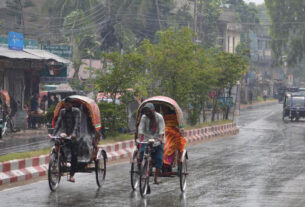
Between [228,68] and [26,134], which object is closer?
[26,134]

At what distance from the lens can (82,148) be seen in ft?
44.6

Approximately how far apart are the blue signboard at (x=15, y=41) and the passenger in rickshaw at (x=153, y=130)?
23043 millimetres

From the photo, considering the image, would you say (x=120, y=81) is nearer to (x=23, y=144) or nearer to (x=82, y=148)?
(x=23, y=144)

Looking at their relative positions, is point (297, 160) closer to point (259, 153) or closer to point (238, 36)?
point (259, 153)

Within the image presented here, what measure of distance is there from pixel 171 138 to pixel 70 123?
89.0 inches

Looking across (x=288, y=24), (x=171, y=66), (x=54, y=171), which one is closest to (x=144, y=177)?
(x=54, y=171)

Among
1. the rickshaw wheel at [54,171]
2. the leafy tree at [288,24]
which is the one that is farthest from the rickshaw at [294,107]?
the rickshaw wheel at [54,171]

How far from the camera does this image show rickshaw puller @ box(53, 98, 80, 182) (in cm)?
1333

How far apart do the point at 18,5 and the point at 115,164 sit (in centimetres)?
4054

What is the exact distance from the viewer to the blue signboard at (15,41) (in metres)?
34.7

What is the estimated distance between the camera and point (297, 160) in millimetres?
21094

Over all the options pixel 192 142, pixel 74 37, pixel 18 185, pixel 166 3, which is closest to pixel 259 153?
pixel 192 142

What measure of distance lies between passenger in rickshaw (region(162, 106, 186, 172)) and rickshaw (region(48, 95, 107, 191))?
1.46 m

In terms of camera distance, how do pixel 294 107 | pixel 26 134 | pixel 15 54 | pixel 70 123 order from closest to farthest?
pixel 70 123
pixel 26 134
pixel 15 54
pixel 294 107
